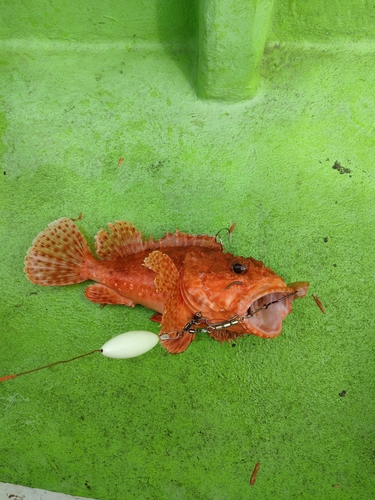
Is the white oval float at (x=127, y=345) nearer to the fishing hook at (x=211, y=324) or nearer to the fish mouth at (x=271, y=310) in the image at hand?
the fishing hook at (x=211, y=324)

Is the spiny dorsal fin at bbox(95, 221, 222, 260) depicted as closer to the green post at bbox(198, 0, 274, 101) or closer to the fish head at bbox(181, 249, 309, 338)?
the fish head at bbox(181, 249, 309, 338)

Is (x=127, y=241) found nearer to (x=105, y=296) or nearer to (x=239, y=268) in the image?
(x=105, y=296)

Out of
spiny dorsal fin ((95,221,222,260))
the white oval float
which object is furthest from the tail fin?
the white oval float

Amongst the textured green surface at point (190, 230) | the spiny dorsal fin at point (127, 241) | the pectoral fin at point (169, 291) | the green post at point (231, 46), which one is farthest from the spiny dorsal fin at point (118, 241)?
the green post at point (231, 46)

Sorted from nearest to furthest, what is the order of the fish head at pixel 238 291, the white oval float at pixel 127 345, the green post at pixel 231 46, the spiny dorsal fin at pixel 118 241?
the white oval float at pixel 127 345
the fish head at pixel 238 291
the green post at pixel 231 46
the spiny dorsal fin at pixel 118 241

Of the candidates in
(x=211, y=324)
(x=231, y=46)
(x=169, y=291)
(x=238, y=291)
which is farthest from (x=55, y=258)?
(x=231, y=46)

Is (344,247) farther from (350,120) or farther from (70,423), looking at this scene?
(70,423)
